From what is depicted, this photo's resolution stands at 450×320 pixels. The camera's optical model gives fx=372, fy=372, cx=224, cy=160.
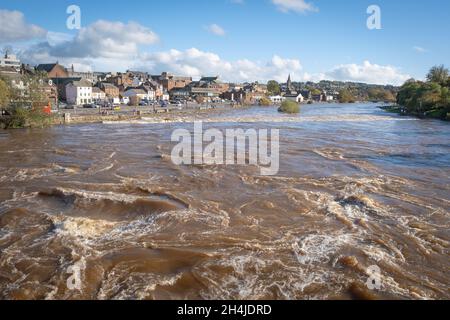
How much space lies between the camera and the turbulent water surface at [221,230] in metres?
9.99

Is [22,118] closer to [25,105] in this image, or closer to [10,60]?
[25,105]

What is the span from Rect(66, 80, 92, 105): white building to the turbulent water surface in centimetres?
6665

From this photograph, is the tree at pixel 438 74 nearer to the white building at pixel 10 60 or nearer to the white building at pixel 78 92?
the white building at pixel 78 92

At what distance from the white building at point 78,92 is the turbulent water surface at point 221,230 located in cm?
6665

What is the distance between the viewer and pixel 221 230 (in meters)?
13.5

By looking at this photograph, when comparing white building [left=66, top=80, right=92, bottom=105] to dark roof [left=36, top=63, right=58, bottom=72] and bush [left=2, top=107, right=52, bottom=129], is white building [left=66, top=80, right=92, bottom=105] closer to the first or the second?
dark roof [left=36, top=63, right=58, bottom=72]

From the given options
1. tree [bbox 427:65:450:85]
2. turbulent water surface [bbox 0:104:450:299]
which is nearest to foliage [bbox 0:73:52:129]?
turbulent water surface [bbox 0:104:450:299]

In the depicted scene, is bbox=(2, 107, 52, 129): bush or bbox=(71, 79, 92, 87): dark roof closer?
bbox=(2, 107, 52, 129): bush

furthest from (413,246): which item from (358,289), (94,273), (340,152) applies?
(340,152)

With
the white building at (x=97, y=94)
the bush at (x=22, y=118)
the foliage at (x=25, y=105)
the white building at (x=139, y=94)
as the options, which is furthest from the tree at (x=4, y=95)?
the white building at (x=139, y=94)

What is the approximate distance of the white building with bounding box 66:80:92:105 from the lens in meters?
87.2

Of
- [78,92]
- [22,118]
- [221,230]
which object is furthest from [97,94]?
[221,230]
